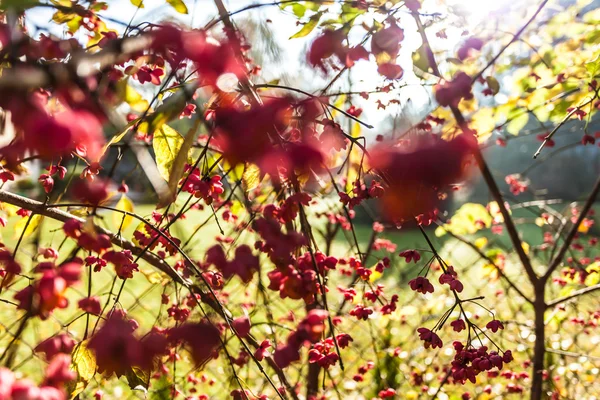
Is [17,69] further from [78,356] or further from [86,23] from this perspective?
[86,23]

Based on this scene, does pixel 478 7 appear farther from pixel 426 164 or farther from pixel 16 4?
pixel 16 4

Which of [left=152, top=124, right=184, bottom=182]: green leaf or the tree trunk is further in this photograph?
the tree trunk

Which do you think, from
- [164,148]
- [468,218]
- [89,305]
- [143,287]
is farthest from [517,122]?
[143,287]

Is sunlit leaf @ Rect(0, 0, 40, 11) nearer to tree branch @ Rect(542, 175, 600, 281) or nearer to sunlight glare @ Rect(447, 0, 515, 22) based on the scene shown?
sunlight glare @ Rect(447, 0, 515, 22)

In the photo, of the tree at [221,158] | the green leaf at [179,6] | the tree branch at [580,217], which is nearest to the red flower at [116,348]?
the tree at [221,158]

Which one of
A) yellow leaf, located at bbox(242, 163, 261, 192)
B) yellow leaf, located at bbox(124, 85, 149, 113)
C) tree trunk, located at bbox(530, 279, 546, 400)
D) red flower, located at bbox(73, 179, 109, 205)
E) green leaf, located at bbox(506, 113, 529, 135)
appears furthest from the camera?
green leaf, located at bbox(506, 113, 529, 135)

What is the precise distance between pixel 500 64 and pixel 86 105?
215 centimetres

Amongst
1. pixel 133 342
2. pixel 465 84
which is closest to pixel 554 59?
pixel 465 84

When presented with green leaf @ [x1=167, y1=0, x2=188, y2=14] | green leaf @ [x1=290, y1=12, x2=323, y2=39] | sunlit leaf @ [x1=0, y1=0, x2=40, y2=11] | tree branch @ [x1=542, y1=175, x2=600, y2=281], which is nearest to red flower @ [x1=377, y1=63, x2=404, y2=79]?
green leaf @ [x1=290, y1=12, x2=323, y2=39]

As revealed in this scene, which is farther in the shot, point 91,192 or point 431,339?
point 431,339

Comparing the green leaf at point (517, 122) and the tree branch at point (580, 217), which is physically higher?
the green leaf at point (517, 122)

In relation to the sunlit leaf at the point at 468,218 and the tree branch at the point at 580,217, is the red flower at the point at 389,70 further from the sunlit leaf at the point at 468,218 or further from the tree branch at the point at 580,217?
the sunlit leaf at the point at 468,218

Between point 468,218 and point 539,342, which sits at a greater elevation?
point 468,218

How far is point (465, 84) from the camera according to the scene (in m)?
0.87
